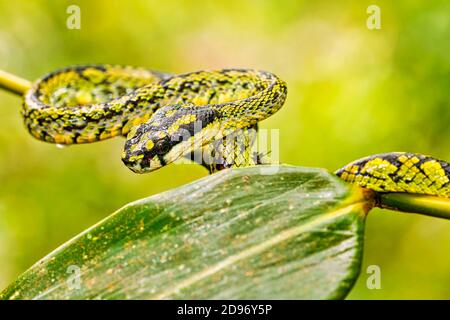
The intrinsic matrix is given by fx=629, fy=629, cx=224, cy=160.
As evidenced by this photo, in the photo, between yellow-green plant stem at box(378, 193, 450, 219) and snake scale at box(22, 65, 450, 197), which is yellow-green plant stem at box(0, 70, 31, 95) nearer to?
snake scale at box(22, 65, 450, 197)

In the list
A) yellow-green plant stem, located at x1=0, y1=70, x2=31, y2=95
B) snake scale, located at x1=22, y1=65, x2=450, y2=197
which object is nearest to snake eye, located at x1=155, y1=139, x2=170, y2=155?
snake scale, located at x1=22, y1=65, x2=450, y2=197

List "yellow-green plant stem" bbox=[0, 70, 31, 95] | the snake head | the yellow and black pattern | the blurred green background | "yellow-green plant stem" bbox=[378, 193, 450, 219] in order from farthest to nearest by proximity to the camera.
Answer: the blurred green background → "yellow-green plant stem" bbox=[0, 70, 31, 95] → the snake head → the yellow and black pattern → "yellow-green plant stem" bbox=[378, 193, 450, 219]

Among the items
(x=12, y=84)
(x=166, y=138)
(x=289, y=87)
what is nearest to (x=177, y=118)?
(x=166, y=138)

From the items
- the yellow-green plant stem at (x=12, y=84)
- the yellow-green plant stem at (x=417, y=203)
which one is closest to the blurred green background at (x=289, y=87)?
the yellow-green plant stem at (x=12, y=84)

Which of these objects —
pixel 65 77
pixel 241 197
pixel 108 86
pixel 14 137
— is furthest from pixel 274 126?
pixel 241 197

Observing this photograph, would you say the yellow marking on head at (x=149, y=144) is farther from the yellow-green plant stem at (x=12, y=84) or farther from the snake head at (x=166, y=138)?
the yellow-green plant stem at (x=12, y=84)

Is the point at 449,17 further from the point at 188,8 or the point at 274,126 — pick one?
the point at 188,8

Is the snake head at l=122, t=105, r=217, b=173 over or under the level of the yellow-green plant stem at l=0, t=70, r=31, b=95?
under
